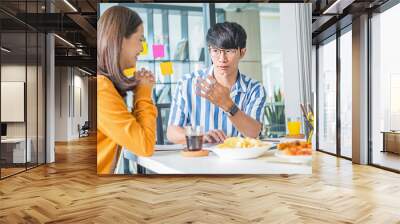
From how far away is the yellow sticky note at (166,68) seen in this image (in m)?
5.48

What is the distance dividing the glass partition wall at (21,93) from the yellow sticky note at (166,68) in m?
2.31

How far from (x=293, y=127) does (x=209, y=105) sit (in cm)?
121

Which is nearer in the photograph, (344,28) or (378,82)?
(378,82)

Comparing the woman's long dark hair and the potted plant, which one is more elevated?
the woman's long dark hair

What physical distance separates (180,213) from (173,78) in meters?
2.28

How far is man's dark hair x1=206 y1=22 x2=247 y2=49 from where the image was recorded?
5.49 m

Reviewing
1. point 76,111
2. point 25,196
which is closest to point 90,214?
point 25,196

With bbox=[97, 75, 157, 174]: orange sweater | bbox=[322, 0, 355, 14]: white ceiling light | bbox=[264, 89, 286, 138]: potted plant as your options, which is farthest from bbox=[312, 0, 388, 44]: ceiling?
bbox=[97, 75, 157, 174]: orange sweater

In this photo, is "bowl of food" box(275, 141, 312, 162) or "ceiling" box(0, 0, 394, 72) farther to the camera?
"ceiling" box(0, 0, 394, 72)

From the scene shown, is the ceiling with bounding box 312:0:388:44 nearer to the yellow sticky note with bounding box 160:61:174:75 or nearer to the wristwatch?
the wristwatch

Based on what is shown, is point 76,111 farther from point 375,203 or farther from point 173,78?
point 375,203

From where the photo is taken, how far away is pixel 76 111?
52.6 ft

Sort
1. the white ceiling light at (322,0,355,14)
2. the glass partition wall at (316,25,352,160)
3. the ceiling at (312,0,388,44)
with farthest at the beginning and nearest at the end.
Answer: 1. the glass partition wall at (316,25,352,160)
2. the ceiling at (312,0,388,44)
3. the white ceiling light at (322,0,355,14)

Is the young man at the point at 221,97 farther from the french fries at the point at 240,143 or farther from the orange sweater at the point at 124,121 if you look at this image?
the orange sweater at the point at 124,121
